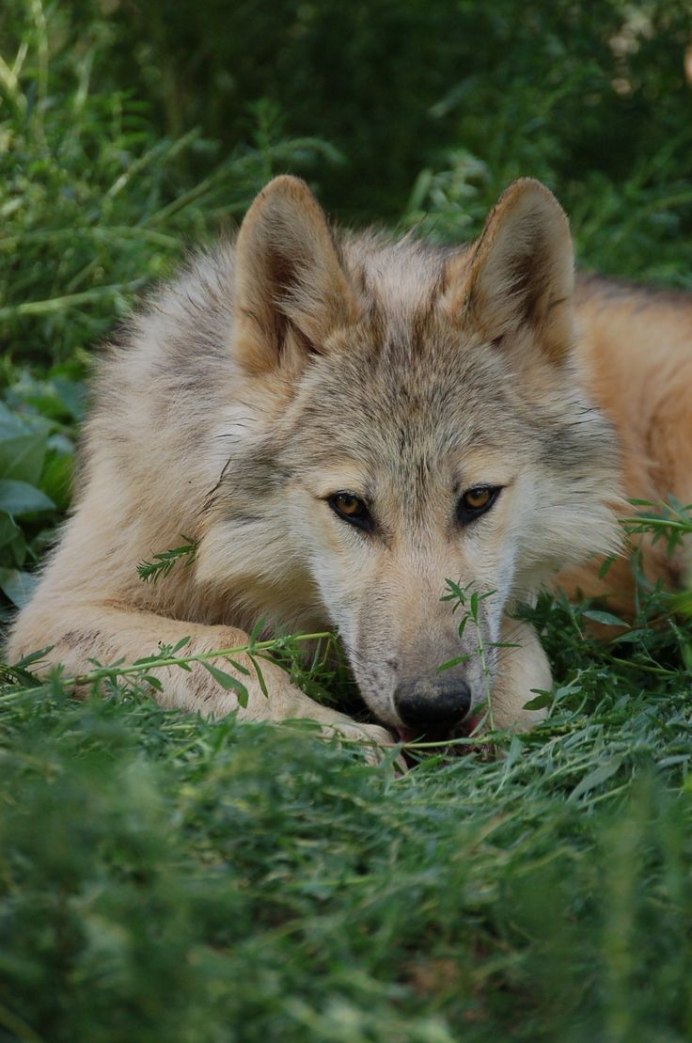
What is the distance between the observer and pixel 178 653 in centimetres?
360

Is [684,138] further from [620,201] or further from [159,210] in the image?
[159,210]

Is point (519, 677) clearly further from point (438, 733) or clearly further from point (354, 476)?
point (354, 476)

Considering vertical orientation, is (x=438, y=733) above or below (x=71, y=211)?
below

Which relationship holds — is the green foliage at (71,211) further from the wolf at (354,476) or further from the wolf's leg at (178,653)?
the wolf's leg at (178,653)

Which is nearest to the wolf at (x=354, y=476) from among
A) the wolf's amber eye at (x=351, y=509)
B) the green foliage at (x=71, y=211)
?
the wolf's amber eye at (x=351, y=509)

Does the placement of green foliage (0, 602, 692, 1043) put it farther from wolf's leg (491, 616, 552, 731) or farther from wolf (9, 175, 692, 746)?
wolf's leg (491, 616, 552, 731)

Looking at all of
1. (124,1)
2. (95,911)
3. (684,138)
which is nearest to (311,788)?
(95,911)

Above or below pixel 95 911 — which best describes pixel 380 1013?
below

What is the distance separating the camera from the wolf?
3.42m

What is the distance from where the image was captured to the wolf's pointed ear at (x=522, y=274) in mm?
3617

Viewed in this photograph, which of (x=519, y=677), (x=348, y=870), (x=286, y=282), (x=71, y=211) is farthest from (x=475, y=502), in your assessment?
(x=71, y=211)

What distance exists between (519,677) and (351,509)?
78cm

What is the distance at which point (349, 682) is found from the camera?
3736 mm

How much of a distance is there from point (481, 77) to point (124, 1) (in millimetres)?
2365
